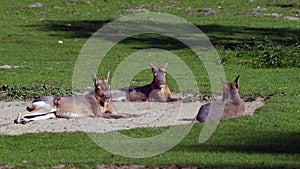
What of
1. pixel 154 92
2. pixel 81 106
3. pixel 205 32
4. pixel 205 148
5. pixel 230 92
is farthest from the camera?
pixel 205 32

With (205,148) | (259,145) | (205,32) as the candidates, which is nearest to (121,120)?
(205,148)

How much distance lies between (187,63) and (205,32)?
752 cm

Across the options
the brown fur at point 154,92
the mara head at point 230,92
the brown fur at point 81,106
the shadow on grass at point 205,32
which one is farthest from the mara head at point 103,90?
the shadow on grass at point 205,32

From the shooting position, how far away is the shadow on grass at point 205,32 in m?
27.0

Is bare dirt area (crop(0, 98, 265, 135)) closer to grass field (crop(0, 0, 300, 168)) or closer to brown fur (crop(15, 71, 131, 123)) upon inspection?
brown fur (crop(15, 71, 131, 123))

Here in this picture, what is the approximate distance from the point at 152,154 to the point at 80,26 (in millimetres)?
21271

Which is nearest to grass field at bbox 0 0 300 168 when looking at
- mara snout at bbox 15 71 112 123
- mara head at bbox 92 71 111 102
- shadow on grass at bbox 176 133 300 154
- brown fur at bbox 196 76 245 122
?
shadow on grass at bbox 176 133 300 154

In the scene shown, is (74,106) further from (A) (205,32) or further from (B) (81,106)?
(A) (205,32)

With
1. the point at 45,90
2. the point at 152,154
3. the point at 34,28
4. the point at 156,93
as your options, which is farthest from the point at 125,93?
the point at 34,28

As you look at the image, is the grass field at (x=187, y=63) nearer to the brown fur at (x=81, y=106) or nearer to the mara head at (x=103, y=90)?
Answer: the brown fur at (x=81, y=106)

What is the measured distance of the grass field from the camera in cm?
1072

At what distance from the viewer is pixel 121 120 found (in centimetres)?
1424

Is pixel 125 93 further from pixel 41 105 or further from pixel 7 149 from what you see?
pixel 7 149

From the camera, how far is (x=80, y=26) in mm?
31734
